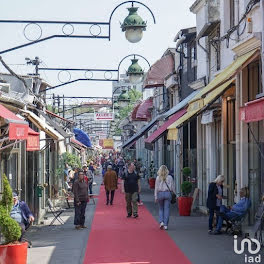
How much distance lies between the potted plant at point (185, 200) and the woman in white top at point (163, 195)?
3547mm

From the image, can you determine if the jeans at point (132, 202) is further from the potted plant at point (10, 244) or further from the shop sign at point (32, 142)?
the potted plant at point (10, 244)

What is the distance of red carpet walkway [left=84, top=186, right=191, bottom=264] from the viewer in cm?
1491

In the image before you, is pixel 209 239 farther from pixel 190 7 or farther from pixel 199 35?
pixel 190 7

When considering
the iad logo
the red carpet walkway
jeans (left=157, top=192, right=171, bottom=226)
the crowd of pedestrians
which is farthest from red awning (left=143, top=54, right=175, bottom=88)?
the iad logo

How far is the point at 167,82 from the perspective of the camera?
3884 centimetres

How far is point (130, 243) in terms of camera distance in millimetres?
17562

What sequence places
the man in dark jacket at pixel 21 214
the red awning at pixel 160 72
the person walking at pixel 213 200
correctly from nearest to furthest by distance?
the man in dark jacket at pixel 21 214 → the person walking at pixel 213 200 → the red awning at pixel 160 72

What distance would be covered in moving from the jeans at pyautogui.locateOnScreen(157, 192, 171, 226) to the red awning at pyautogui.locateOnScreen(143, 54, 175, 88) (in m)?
19.4

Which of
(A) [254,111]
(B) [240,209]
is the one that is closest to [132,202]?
(B) [240,209]

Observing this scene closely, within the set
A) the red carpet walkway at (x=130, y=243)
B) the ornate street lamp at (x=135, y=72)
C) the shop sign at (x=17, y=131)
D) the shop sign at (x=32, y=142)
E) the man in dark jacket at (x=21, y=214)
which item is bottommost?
the red carpet walkway at (x=130, y=243)

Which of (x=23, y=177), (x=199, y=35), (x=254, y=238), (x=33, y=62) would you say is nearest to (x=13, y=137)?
(x=254, y=238)

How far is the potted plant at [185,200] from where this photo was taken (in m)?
25.0

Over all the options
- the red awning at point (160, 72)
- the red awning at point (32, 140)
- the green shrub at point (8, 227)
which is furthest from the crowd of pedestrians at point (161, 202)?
the red awning at point (160, 72)

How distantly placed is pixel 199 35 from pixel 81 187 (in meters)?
Result: 7.73
